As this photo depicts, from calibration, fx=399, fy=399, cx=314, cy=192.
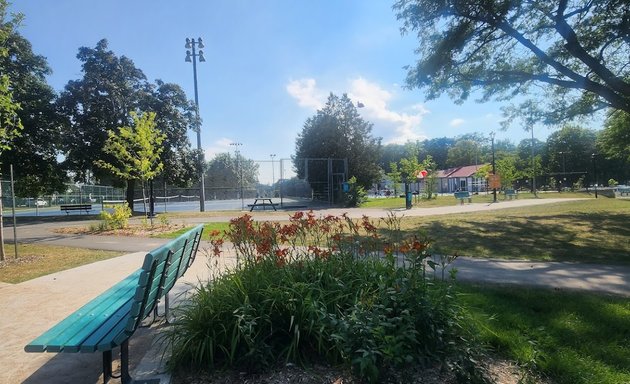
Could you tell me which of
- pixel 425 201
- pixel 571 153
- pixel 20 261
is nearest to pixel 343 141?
pixel 425 201

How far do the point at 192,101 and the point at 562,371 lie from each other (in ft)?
96.4

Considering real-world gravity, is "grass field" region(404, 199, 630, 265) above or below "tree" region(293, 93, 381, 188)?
below

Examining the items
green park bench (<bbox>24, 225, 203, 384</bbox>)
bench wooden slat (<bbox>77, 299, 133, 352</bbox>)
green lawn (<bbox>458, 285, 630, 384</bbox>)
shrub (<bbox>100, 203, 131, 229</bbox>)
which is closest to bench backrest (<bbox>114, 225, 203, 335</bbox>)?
green park bench (<bbox>24, 225, 203, 384</bbox>)

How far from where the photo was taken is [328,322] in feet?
9.75

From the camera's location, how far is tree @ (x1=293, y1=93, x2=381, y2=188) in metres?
43.7

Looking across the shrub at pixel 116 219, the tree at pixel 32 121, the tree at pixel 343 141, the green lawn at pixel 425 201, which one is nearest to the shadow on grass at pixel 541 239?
the shrub at pixel 116 219

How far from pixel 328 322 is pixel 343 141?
136 ft

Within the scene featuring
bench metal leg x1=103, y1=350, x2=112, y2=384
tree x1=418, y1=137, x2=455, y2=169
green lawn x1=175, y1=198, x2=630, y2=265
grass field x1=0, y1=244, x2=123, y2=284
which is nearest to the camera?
bench metal leg x1=103, y1=350, x2=112, y2=384

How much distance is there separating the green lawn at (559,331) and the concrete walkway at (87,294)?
3.27 ft

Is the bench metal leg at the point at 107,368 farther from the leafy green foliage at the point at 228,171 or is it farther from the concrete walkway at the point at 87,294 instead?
the leafy green foliage at the point at 228,171

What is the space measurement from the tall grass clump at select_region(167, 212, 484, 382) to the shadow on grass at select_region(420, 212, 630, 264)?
563 centimetres

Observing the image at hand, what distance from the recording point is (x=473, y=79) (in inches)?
635

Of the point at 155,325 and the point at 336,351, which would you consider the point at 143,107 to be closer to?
the point at 155,325

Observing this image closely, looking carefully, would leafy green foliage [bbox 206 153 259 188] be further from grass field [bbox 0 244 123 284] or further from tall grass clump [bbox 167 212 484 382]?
tall grass clump [bbox 167 212 484 382]
